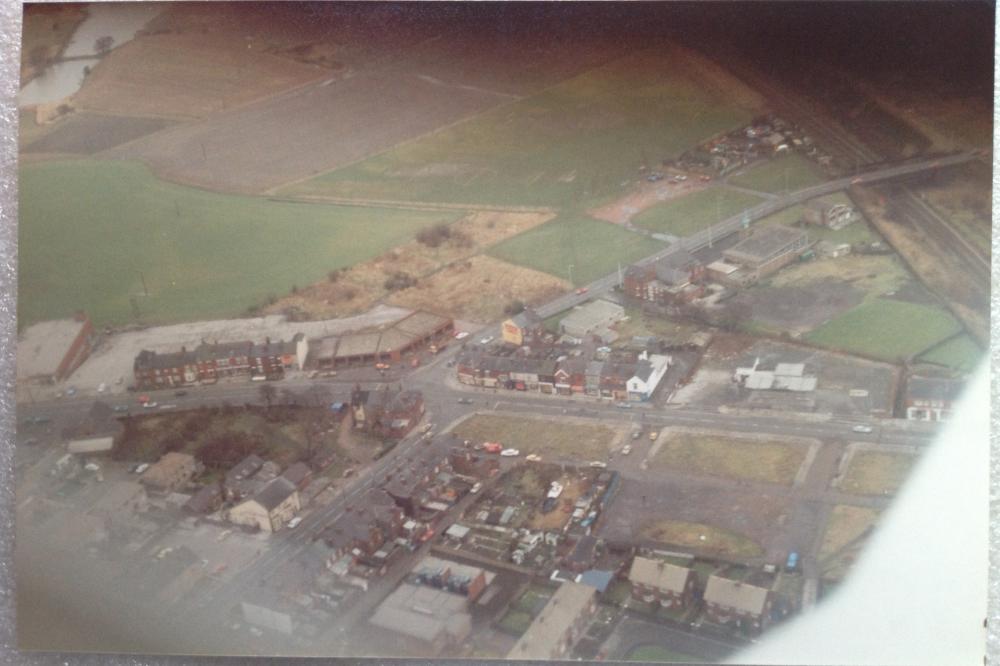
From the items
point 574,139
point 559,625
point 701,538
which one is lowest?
point 559,625

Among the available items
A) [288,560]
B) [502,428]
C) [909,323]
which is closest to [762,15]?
[909,323]

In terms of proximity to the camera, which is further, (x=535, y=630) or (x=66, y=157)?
(x=66, y=157)

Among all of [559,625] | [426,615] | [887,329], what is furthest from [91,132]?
[887,329]

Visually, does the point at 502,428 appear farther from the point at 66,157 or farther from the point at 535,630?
the point at 66,157

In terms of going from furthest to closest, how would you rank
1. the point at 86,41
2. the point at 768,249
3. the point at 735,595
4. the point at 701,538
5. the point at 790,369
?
the point at 86,41
the point at 768,249
the point at 790,369
the point at 701,538
the point at 735,595

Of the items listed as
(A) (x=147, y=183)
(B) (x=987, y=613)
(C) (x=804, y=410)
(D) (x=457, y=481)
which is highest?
(A) (x=147, y=183)

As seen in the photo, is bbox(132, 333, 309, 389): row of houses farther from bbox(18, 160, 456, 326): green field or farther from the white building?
the white building

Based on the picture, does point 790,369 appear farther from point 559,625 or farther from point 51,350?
point 51,350
